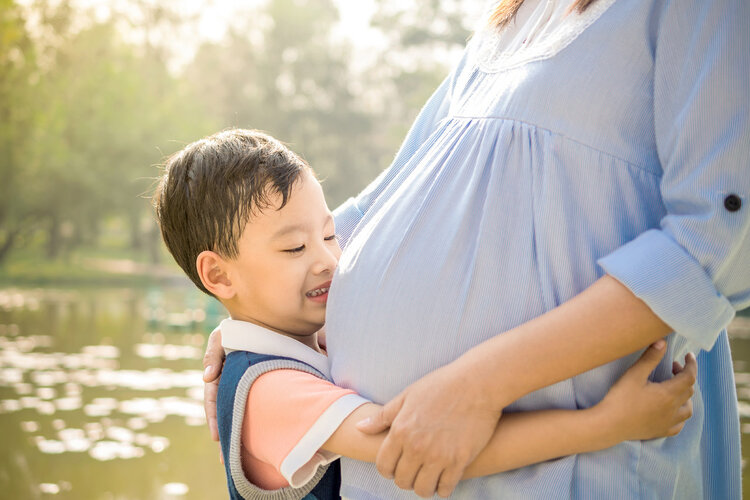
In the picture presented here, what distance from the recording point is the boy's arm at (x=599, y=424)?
3.08ft

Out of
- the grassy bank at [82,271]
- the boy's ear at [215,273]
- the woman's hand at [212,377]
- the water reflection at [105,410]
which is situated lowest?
the grassy bank at [82,271]

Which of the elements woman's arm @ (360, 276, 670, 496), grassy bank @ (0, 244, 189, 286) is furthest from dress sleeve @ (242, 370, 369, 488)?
grassy bank @ (0, 244, 189, 286)

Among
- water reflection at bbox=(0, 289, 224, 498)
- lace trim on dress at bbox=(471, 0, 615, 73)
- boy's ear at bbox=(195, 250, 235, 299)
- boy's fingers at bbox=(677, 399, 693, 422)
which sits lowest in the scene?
water reflection at bbox=(0, 289, 224, 498)

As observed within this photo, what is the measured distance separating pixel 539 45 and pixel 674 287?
0.38 meters

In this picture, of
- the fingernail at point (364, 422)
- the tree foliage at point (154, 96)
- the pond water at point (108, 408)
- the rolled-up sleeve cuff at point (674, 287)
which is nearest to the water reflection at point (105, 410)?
the pond water at point (108, 408)

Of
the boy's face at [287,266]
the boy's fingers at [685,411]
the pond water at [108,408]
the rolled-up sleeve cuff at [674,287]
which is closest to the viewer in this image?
the rolled-up sleeve cuff at [674,287]

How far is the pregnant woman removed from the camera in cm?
90

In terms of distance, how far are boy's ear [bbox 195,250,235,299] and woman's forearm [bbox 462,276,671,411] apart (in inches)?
20.7

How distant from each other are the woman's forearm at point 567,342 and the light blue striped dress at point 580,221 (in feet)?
0.06

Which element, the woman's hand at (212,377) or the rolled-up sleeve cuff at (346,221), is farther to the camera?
the rolled-up sleeve cuff at (346,221)

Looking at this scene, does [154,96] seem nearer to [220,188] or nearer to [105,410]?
[105,410]

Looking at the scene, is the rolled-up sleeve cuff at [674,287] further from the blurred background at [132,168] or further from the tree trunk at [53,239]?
the tree trunk at [53,239]

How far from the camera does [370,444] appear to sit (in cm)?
102

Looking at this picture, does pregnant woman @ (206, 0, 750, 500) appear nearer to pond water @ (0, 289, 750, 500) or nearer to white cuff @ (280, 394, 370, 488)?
white cuff @ (280, 394, 370, 488)
